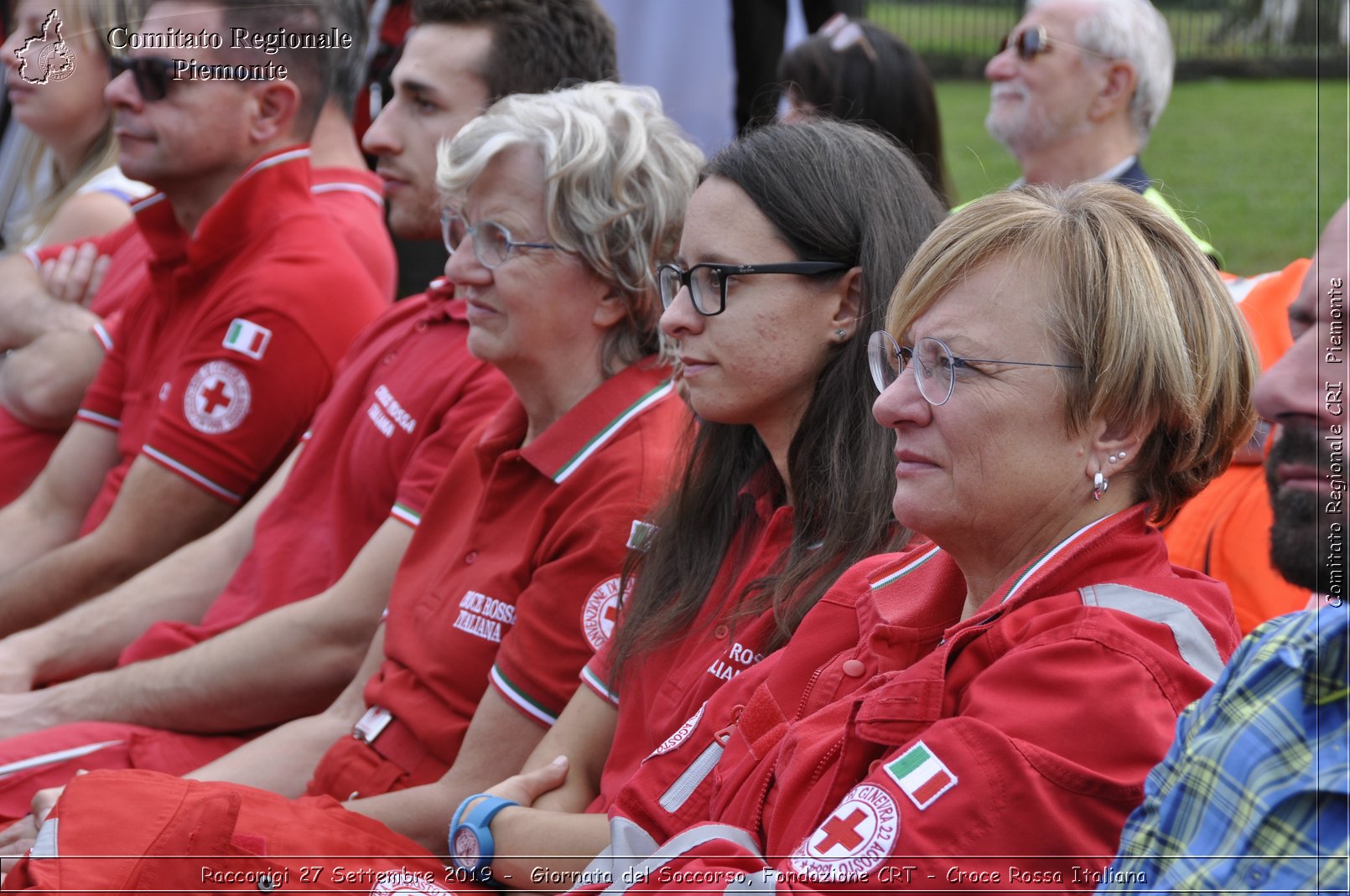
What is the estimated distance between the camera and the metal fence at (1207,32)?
17.0 ft

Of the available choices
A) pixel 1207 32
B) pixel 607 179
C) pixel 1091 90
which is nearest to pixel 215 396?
pixel 607 179

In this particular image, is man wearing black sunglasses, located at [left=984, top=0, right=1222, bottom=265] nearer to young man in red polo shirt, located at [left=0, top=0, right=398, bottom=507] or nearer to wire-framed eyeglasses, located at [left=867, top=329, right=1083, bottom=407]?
young man in red polo shirt, located at [left=0, top=0, right=398, bottom=507]

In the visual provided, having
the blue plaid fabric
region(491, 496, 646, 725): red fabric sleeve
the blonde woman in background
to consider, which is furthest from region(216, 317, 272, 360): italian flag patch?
the blue plaid fabric

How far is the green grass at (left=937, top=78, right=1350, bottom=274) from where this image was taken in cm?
620

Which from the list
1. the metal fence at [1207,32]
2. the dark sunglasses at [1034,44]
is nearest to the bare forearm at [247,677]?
the metal fence at [1207,32]

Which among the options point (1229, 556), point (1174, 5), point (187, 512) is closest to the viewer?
point (1229, 556)

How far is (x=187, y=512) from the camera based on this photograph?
148 inches

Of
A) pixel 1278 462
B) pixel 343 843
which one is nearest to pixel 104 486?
pixel 343 843

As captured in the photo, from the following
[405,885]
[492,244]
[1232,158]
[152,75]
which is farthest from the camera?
[1232,158]

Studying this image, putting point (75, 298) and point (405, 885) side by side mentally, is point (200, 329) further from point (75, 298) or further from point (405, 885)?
point (405, 885)

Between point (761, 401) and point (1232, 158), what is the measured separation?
8092mm

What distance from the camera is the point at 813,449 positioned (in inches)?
92.3

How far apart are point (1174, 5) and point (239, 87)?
8.19m

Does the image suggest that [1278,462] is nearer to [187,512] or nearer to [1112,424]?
[1112,424]
